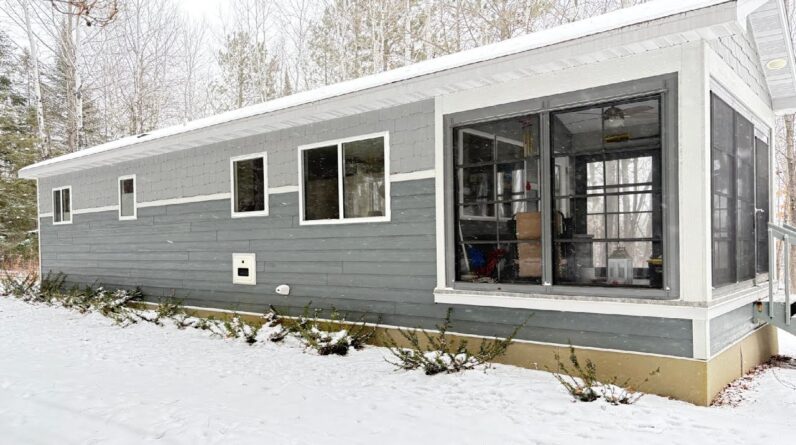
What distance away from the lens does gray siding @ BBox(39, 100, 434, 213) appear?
5.19 m

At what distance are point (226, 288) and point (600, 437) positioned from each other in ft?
17.7

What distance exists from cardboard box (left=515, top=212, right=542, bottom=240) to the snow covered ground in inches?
45.7

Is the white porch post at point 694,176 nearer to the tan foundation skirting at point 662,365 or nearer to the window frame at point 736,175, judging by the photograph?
the window frame at point 736,175

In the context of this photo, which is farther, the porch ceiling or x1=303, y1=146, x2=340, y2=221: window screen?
x1=303, y1=146, x2=340, y2=221: window screen

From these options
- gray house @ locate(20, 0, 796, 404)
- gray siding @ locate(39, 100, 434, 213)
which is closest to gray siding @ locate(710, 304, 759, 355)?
gray house @ locate(20, 0, 796, 404)

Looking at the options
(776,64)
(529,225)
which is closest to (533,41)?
(529,225)

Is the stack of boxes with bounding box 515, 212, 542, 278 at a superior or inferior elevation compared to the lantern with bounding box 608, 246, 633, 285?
superior

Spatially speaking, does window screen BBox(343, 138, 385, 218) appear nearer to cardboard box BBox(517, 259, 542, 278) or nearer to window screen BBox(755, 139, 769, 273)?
cardboard box BBox(517, 259, 542, 278)

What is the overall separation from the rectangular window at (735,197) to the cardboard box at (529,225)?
4.24ft

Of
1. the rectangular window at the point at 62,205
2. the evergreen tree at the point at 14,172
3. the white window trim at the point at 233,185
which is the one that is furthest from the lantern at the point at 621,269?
the evergreen tree at the point at 14,172

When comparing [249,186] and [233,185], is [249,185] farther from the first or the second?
[233,185]

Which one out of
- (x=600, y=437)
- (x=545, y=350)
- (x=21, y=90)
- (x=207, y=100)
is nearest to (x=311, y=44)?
(x=207, y=100)

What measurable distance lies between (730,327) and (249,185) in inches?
221

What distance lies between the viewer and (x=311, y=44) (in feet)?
58.2
